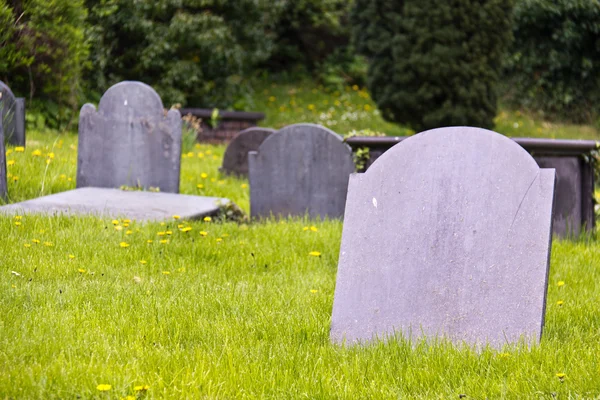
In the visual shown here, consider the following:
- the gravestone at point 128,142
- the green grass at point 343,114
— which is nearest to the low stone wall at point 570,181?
the gravestone at point 128,142

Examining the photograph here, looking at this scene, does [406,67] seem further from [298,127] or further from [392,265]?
[392,265]

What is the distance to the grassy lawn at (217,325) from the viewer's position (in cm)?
264

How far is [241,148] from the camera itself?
847 centimetres

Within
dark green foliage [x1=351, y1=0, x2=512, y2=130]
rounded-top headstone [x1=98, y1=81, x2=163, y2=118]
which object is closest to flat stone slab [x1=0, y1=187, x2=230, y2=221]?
rounded-top headstone [x1=98, y1=81, x2=163, y2=118]

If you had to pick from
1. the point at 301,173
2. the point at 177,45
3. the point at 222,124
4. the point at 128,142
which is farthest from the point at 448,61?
the point at 128,142

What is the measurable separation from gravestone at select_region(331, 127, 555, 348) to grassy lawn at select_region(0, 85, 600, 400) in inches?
6.3

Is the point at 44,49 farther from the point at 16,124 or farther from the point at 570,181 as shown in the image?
the point at 570,181

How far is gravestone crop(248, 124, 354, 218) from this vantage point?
6.28m

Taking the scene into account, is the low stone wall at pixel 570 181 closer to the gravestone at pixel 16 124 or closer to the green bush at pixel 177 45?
the gravestone at pixel 16 124

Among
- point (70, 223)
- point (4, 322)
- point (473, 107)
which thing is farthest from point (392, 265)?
point (473, 107)

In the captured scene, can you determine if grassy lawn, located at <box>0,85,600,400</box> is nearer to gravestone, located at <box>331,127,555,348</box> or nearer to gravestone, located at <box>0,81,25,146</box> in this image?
gravestone, located at <box>331,127,555,348</box>

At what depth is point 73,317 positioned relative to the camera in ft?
10.6

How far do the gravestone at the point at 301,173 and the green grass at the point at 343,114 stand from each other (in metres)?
8.66

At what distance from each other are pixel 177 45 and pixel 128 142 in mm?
7106
